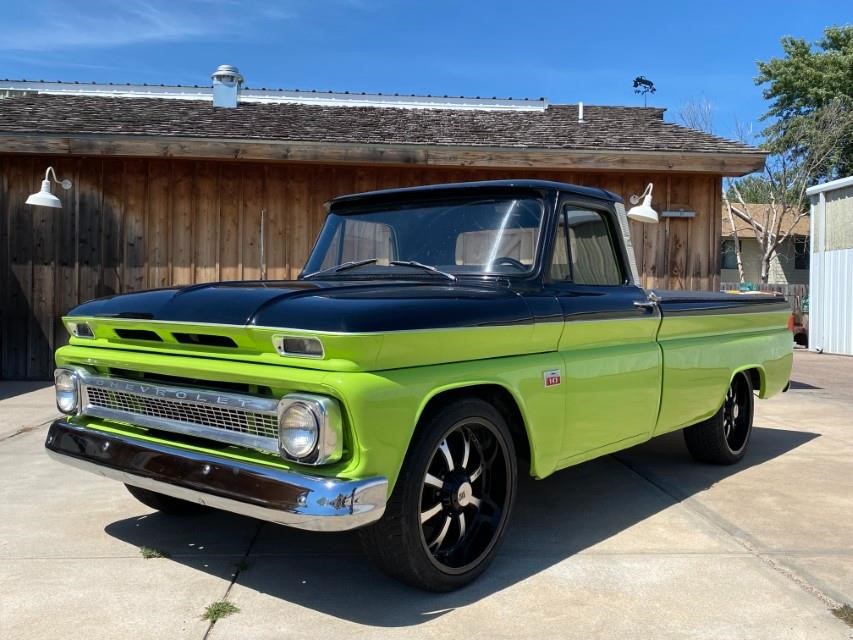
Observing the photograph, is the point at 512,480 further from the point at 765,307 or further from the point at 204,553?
the point at 765,307

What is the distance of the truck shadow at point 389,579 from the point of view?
3.02 metres

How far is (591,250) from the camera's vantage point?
4074 mm

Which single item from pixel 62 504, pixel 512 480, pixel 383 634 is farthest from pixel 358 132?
pixel 383 634

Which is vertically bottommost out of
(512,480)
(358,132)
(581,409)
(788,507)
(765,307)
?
(788,507)

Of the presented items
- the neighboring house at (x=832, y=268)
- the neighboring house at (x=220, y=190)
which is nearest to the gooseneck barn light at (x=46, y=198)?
the neighboring house at (x=220, y=190)

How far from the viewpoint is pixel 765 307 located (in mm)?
5555

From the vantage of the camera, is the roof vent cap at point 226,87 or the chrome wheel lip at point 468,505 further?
the roof vent cap at point 226,87

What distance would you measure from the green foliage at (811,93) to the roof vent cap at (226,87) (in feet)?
77.3

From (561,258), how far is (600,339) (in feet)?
1.51

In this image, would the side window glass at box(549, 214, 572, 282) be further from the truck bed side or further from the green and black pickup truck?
the truck bed side

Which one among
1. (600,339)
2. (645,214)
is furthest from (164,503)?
(645,214)

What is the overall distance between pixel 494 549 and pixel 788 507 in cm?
216

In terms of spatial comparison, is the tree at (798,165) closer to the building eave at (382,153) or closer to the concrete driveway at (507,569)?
the building eave at (382,153)

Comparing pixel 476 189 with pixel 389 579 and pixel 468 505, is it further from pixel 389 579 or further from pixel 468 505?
pixel 389 579
